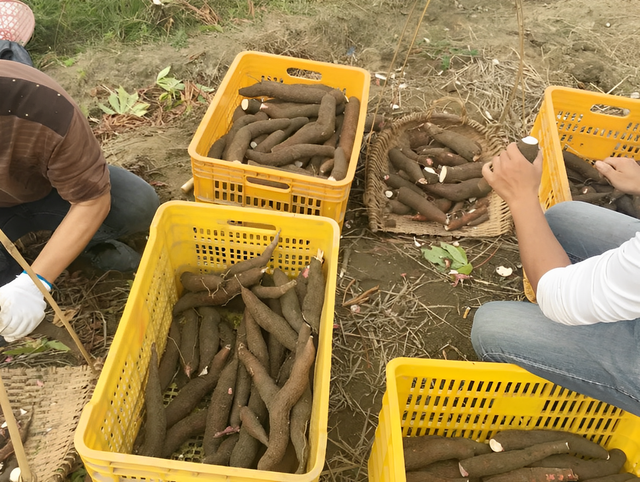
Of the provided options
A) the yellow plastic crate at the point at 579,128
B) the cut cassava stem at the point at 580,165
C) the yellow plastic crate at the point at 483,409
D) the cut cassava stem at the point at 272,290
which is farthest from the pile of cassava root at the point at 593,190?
the cut cassava stem at the point at 272,290

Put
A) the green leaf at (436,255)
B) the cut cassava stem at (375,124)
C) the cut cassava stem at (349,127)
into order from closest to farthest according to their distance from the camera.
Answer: the cut cassava stem at (349,127)
the green leaf at (436,255)
the cut cassava stem at (375,124)

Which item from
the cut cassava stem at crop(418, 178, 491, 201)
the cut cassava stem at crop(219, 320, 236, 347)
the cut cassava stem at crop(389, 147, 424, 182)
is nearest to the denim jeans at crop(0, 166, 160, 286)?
the cut cassava stem at crop(219, 320, 236, 347)

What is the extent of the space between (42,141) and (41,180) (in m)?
0.35

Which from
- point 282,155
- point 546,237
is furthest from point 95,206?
point 546,237

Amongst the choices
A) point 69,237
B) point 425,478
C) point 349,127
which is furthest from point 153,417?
point 349,127

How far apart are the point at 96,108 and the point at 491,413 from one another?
10.3 ft

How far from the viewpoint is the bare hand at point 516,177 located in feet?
5.53

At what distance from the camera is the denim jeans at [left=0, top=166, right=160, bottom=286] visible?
6.82 feet

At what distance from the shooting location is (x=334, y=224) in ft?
5.97

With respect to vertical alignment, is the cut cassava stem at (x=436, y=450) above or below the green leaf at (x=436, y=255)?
above

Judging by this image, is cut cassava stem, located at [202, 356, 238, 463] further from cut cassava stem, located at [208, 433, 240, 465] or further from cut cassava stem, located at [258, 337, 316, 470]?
cut cassava stem, located at [258, 337, 316, 470]

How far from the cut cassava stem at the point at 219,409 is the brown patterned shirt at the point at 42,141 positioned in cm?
86

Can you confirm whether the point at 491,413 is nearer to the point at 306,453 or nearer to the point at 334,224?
the point at 306,453

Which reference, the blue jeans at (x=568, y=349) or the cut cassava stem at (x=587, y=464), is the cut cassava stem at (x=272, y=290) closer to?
the blue jeans at (x=568, y=349)
